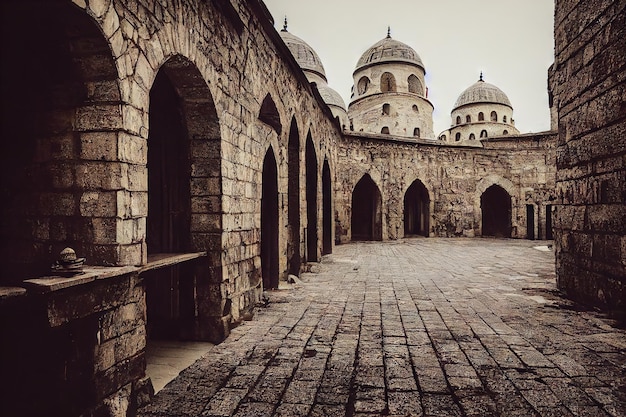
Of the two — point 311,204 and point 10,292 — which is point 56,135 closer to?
point 10,292

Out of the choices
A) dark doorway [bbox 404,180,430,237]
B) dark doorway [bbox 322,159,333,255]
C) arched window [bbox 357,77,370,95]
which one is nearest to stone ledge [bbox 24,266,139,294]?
dark doorway [bbox 322,159,333,255]

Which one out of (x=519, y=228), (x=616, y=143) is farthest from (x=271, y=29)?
(x=519, y=228)

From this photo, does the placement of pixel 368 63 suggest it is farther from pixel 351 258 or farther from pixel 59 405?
pixel 59 405

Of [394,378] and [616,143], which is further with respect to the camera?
[616,143]

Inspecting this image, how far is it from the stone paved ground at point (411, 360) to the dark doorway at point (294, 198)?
1.90 m

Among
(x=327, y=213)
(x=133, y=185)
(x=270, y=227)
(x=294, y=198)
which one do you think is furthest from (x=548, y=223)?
(x=133, y=185)

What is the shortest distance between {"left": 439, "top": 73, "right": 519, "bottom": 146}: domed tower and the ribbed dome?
1532 cm

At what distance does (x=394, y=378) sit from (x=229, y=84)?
139 inches

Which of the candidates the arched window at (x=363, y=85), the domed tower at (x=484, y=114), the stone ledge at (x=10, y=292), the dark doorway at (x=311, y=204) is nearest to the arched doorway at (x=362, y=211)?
the dark doorway at (x=311, y=204)

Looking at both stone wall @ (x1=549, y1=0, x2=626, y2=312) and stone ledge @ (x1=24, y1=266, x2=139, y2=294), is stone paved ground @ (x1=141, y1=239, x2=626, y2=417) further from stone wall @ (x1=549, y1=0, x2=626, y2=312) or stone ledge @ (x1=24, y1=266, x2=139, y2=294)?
stone ledge @ (x1=24, y1=266, x2=139, y2=294)

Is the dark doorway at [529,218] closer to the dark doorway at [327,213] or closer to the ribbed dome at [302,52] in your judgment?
the dark doorway at [327,213]

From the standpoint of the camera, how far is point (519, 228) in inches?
721

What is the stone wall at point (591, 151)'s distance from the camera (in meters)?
4.61

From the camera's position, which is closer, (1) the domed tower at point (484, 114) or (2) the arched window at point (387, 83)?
(2) the arched window at point (387, 83)
